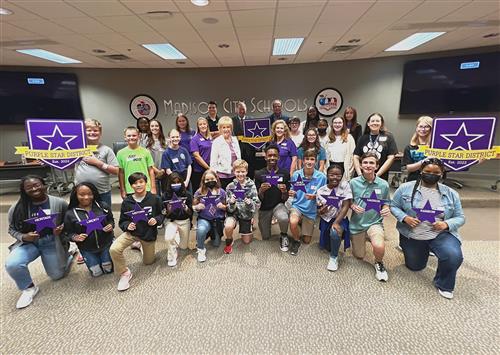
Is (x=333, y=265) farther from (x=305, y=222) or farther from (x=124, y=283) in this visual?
(x=124, y=283)

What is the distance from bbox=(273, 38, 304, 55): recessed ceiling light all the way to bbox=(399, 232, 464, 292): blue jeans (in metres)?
3.92

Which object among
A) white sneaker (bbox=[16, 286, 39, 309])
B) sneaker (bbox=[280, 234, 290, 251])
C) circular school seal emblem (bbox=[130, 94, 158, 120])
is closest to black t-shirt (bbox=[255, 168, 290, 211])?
sneaker (bbox=[280, 234, 290, 251])

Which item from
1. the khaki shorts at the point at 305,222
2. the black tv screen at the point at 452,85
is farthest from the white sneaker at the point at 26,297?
the black tv screen at the point at 452,85

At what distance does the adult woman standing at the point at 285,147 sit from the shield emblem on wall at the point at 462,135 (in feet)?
4.95

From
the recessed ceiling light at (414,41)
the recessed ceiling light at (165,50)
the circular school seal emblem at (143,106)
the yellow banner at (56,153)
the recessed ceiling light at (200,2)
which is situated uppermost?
the recessed ceiling light at (414,41)

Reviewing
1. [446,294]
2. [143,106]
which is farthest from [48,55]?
[446,294]

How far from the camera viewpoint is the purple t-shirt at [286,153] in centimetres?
315

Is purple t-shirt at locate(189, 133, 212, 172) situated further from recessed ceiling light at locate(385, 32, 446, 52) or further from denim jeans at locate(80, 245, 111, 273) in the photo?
recessed ceiling light at locate(385, 32, 446, 52)

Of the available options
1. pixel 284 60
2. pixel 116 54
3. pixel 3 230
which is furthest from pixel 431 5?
pixel 3 230

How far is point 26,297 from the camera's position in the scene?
2.08 metres

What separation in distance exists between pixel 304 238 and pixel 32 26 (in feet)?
16.1

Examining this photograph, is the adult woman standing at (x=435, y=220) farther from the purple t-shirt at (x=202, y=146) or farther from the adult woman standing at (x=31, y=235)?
the adult woman standing at (x=31, y=235)

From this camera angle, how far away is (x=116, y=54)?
497 centimetres

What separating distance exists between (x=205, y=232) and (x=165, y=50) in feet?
13.5
